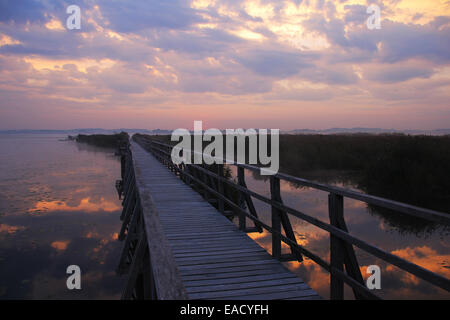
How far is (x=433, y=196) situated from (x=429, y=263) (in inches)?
256

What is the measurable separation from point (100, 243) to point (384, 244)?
9.60m

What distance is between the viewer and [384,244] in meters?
10.4

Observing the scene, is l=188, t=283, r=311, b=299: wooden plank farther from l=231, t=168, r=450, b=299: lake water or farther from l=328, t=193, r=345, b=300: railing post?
l=231, t=168, r=450, b=299: lake water

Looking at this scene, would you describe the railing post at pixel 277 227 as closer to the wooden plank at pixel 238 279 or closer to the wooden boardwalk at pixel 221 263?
the wooden boardwalk at pixel 221 263

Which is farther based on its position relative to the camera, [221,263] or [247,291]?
[221,263]

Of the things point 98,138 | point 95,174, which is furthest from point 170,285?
point 98,138

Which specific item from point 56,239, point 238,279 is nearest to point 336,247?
point 238,279

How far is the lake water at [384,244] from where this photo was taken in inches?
309

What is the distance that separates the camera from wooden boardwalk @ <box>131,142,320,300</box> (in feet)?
10.9

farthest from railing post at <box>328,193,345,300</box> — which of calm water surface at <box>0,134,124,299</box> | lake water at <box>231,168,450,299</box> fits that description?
calm water surface at <box>0,134,124,299</box>

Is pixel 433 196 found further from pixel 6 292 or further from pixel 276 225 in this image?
pixel 6 292

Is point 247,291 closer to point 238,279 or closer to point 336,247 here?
point 238,279

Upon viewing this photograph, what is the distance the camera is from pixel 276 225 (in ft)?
14.6

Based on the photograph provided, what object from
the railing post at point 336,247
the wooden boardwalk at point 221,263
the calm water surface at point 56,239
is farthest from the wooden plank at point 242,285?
the calm water surface at point 56,239
